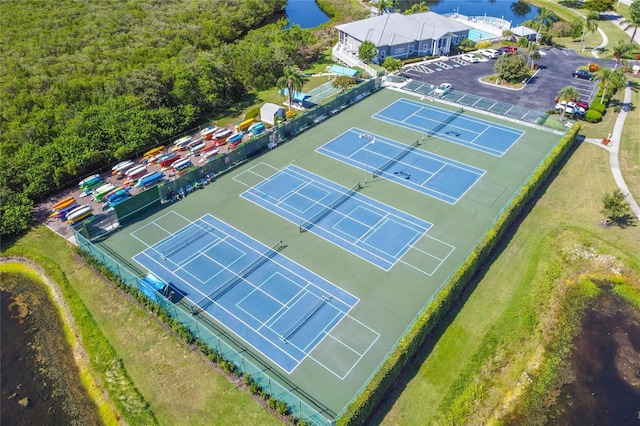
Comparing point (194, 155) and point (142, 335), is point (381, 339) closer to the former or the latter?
point (142, 335)

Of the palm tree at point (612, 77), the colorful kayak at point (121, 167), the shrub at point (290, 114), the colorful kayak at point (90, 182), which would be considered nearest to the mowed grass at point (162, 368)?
the colorful kayak at point (90, 182)

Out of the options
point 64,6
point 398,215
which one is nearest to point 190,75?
point 398,215

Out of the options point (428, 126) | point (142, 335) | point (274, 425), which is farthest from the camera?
point (428, 126)

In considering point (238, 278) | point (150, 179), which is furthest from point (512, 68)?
point (238, 278)

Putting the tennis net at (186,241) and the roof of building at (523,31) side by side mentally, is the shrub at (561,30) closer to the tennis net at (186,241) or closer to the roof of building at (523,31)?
the roof of building at (523,31)

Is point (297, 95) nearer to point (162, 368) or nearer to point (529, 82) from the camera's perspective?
point (529, 82)

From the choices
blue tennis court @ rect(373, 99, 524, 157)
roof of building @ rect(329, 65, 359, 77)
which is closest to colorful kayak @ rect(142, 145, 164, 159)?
blue tennis court @ rect(373, 99, 524, 157)
